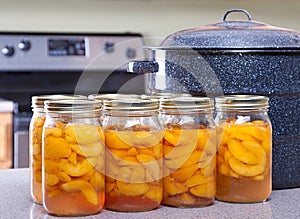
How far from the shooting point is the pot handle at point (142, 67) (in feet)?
3.20

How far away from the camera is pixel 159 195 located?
866 millimetres

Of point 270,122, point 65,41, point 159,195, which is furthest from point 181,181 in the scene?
point 65,41

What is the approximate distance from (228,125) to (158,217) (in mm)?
195

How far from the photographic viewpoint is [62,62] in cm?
269

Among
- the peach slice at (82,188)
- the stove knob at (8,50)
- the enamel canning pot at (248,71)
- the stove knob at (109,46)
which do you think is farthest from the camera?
the stove knob at (109,46)

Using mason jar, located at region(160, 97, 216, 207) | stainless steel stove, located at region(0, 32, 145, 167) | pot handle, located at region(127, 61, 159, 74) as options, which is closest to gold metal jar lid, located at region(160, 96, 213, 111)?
mason jar, located at region(160, 97, 216, 207)

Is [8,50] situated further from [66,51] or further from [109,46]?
[109,46]

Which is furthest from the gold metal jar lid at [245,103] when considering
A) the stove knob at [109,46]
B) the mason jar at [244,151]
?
the stove knob at [109,46]

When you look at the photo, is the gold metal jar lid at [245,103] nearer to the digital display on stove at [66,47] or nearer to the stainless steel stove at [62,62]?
the stainless steel stove at [62,62]

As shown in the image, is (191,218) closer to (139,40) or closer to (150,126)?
(150,126)

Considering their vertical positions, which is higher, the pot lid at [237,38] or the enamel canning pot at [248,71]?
the pot lid at [237,38]

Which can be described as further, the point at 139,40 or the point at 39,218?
the point at 139,40

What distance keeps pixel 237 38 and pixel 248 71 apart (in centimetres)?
6

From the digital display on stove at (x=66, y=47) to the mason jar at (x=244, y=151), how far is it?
1869mm
